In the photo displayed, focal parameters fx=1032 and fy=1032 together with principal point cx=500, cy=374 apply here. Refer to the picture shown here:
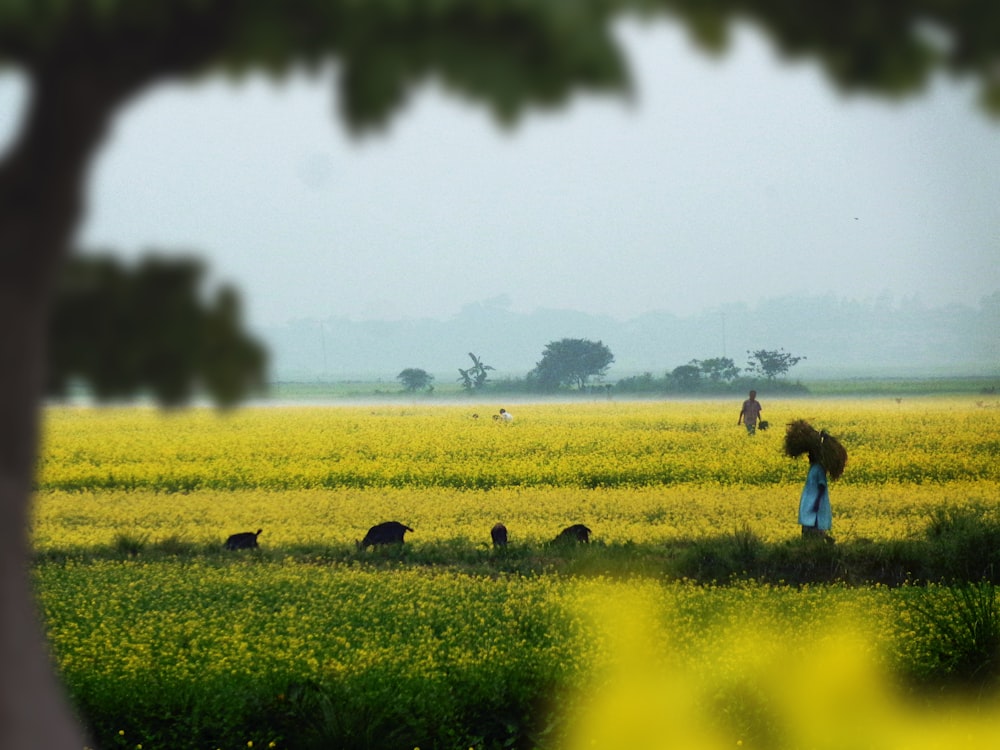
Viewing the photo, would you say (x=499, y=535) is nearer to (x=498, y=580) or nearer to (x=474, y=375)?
(x=498, y=580)

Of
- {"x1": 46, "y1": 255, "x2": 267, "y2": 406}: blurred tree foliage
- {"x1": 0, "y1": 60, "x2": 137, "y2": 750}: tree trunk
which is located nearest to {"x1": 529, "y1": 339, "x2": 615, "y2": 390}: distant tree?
{"x1": 46, "y1": 255, "x2": 267, "y2": 406}: blurred tree foliage

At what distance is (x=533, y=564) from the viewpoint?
5.14 metres

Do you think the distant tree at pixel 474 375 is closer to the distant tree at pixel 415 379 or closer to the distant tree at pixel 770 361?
the distant tree at pixel 415 379

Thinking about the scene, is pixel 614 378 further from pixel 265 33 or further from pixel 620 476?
pixel 265 33

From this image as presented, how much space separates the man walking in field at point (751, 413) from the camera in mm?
5207

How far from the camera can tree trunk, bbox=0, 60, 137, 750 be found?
88.9 inches

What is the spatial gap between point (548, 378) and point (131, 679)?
2.22 metres

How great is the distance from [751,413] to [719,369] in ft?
1.03

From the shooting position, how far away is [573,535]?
5.20 meters

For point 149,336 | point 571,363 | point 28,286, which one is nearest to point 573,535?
point 571,363

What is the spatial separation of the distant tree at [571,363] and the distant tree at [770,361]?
755 millimetres

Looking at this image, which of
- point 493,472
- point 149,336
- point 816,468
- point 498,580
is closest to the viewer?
point 149,336

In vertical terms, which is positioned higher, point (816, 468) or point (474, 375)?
point (474, 375)

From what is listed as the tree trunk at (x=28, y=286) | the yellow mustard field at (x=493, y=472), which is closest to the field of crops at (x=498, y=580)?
the yellow mustard field at (x=493, y=472)
